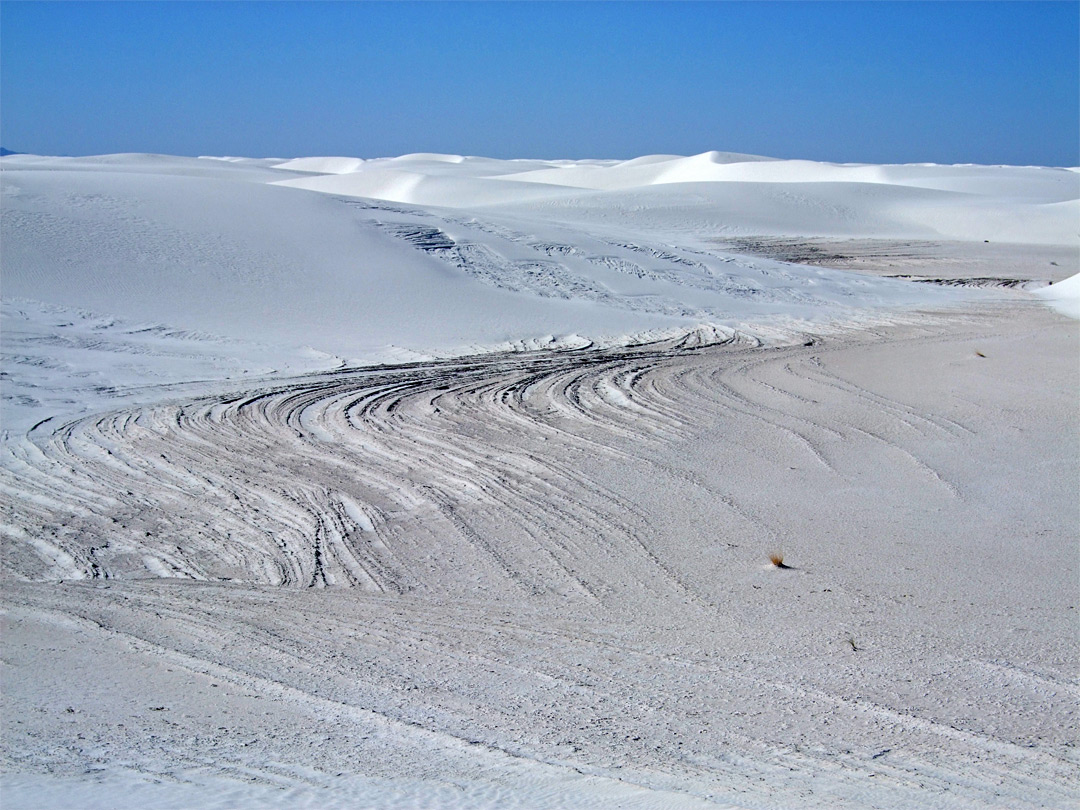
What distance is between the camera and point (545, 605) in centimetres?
523

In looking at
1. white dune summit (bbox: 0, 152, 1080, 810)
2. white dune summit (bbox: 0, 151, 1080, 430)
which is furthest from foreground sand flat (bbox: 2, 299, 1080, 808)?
white dune summit (bbox: 0, 151, 1080, 430)

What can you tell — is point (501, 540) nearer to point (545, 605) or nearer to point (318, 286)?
point (545, 605)

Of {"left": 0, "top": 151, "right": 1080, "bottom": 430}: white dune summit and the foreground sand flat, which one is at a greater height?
{"left": 0, "top": 151, "right": 1080, "bottom": 430}: white dune summit

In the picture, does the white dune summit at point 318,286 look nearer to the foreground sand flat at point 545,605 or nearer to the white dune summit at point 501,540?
the white dune summit at point 501,540

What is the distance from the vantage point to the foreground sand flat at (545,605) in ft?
11.6

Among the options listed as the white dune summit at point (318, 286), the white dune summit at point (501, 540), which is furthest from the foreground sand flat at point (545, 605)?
the white dune summit at point (318, 286)

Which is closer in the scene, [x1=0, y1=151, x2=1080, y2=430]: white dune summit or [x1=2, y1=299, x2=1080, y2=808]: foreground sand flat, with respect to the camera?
[x1=2, y1=299, x2=1080, y2=808]: foreground sand flat

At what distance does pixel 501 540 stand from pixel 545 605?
1.07m

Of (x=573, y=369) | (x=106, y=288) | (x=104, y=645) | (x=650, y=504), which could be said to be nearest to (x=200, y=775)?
(x=104, y=645)

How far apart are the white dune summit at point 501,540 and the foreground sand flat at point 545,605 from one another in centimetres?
2

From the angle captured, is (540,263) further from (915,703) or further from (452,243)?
(915,703)

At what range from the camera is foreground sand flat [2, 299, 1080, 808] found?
11.6 ft

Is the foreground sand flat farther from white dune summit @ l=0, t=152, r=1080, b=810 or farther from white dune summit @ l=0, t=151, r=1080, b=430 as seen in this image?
white dune summit @ l=0, t=151, r=1080, b=430

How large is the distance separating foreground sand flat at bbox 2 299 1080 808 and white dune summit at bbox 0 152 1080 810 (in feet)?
0.08
